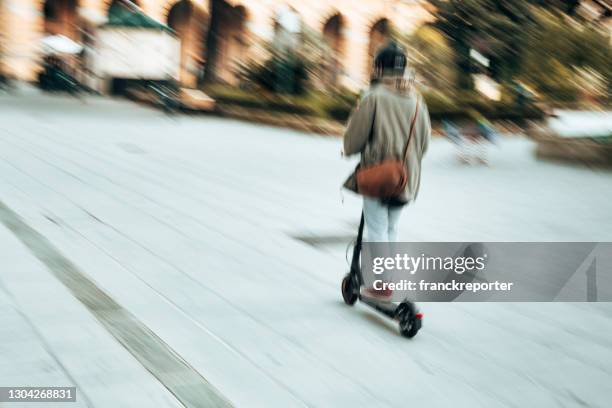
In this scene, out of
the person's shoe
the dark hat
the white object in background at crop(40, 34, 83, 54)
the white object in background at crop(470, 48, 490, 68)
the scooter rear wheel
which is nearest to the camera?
the dark hat

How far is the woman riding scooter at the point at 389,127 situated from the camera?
5422 millimetres

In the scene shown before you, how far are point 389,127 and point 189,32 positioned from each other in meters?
33.4

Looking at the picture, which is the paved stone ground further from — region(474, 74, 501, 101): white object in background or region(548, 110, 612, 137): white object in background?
region(474, 74, 501, 101): white object in background

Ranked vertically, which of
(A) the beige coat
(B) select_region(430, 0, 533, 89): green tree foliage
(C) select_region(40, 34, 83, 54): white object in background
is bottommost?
(A) the beige coat

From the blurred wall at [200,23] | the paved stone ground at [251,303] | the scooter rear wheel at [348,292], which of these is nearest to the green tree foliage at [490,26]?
the paved stone ground at [251,303]

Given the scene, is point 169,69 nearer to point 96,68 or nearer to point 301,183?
point 96,68

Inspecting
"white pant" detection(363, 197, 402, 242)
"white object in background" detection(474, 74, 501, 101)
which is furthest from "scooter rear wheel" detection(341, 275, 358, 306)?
"white object in background" detection(474, 74, 501, 101)

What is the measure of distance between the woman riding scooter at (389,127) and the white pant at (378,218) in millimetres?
45

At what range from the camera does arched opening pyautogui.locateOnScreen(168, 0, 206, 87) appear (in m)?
36.5

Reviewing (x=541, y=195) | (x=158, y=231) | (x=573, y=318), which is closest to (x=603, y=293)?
(x=573, y=318)

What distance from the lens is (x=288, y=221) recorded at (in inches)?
364

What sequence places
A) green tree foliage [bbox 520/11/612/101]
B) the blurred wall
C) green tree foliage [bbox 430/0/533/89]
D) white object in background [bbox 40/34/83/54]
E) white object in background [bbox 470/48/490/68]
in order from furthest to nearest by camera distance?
the blurred wall
white object in background [bbox 40/34/83/54]
white object in background [bbox 470/48/490/68]
green tree foliage [bbox 430/0/533/89]
green tree foliage [bbox 520/11/612/101]

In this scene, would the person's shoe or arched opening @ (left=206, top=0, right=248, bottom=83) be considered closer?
the person's shoe

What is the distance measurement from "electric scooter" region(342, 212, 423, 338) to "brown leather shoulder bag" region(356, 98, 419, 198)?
488 mm
